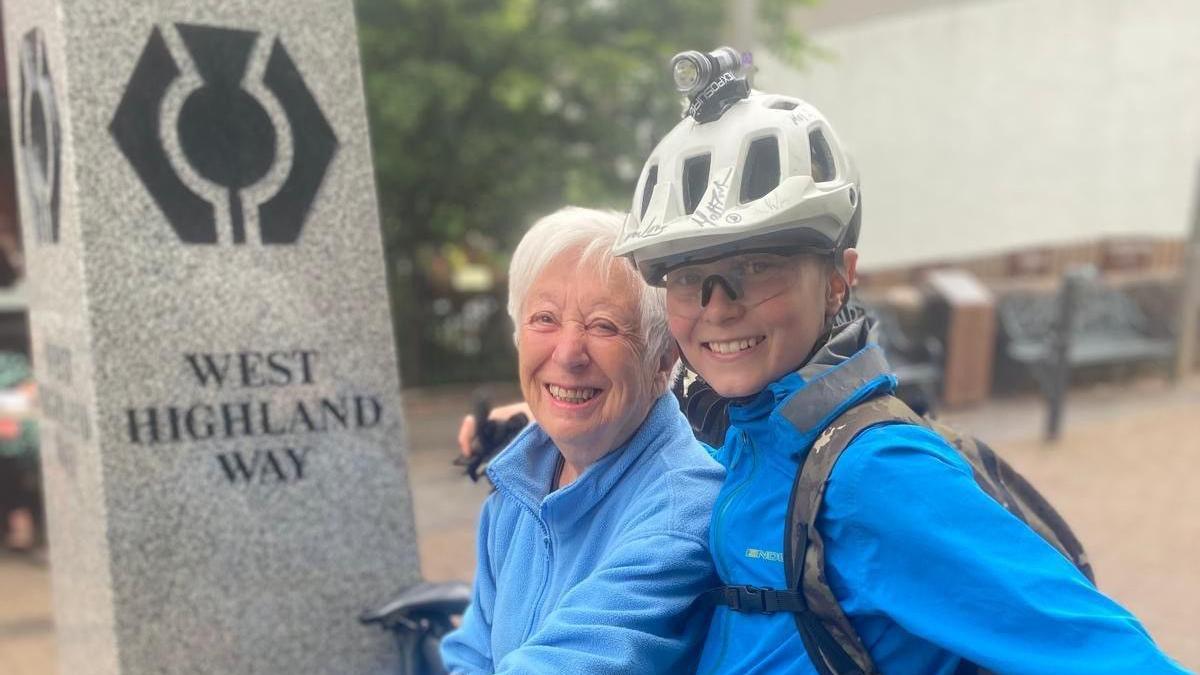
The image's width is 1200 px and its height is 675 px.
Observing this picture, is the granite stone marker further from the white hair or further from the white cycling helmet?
the white cycling helmet

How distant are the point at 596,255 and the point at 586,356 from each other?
0.18 metres

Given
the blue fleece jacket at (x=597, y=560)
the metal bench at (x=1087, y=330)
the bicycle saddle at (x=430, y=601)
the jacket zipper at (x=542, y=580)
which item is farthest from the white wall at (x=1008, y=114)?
the jacket zipper at (x=542, y=580)

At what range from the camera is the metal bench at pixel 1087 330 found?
32.8ft

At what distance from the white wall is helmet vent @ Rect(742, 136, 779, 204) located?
1214 centimetres

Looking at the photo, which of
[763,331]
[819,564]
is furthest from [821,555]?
[763,331]

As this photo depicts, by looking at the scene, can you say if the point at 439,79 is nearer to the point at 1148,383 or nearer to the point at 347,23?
the point at 347,23

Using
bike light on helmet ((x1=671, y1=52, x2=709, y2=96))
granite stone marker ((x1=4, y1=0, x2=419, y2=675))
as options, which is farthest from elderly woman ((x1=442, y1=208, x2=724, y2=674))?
granite stone marker ((x1=4, y1=0, x2=419, y2=675))

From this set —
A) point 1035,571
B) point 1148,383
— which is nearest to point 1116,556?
point 1035,571

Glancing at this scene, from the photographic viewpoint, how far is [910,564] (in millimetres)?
1262

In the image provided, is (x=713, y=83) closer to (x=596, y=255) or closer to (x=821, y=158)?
(x=821, y=158)

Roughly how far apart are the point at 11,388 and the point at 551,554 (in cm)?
579

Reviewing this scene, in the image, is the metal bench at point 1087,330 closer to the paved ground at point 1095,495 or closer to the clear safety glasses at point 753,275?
the paved ground at point 1095,495

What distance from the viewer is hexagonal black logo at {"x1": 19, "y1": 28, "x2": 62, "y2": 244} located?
2.96 m

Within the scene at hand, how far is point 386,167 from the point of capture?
8094 millimetres
